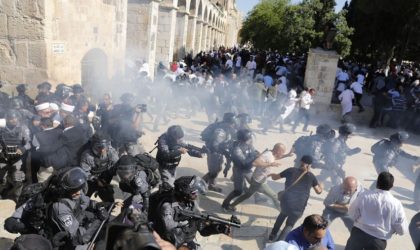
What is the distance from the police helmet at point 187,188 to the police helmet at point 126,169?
29.3 inches

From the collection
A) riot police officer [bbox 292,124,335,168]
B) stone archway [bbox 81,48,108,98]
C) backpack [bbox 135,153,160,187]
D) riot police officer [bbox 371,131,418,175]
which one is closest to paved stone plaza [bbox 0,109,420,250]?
riot police officer [bbox 292,124,335,168]

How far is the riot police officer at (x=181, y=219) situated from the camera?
3213 millimetres

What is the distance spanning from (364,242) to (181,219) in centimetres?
206

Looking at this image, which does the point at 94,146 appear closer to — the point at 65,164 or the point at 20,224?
the point at 65,164

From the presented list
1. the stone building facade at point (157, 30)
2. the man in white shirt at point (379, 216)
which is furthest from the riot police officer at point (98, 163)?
the stone building facade at point (157, 30)

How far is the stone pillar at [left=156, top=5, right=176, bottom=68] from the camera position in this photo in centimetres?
1576

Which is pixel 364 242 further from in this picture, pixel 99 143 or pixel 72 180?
pixel 99 143

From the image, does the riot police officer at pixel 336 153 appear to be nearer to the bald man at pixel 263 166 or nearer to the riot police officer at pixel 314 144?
the riot police officer at pixel 314 144

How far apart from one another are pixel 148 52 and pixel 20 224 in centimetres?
1091

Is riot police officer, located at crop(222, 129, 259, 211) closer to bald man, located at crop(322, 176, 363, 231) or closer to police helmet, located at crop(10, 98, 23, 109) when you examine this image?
bald man, located at crop(322, 176, 363, 231)

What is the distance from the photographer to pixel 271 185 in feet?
22.8

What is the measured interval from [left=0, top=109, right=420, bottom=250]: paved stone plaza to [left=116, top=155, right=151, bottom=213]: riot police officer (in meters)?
1.41

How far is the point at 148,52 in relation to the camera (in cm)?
1330

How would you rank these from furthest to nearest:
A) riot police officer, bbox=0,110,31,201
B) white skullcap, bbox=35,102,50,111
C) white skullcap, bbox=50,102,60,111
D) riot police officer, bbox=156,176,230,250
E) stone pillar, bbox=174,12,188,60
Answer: stone pillar, bbox=174,12,188,60 → white skullcap, bbox=50,102,60,111 → white skullcap, bbox=35,102,50,111 → riot police officer, bbox=0,110,31,201 → riot police officer, bbox=156,176,230,250
